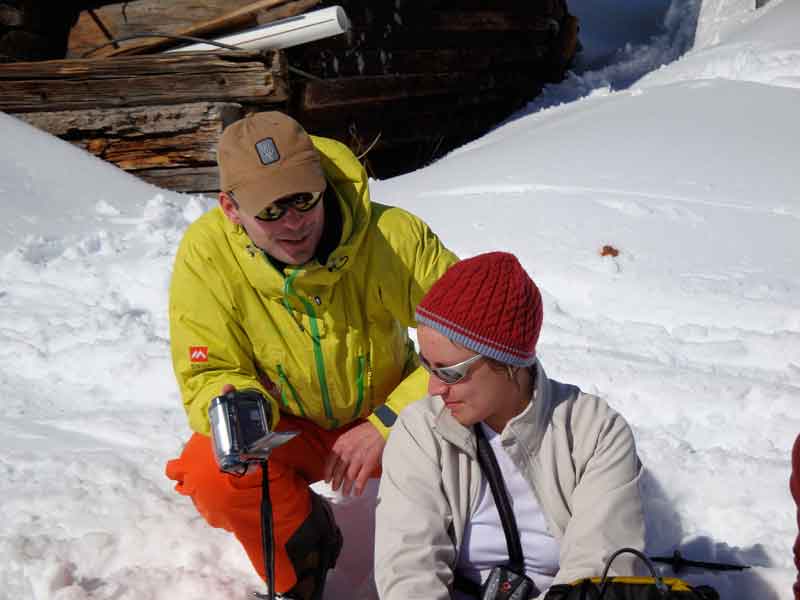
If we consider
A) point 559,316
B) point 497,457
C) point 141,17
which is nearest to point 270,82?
point 141,17

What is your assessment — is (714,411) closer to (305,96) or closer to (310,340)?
(310,340)

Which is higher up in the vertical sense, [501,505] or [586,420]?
[586,420]

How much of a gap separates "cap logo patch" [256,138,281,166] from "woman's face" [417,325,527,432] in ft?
1.75

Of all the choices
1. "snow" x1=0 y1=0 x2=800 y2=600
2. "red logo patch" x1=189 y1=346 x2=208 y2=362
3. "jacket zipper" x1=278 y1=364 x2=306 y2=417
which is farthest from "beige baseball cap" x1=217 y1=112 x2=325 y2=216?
"snow" x1=0 y1=0 x2=800 y2=600

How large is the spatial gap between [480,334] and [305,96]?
484 cm

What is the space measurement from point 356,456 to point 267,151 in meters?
0.78

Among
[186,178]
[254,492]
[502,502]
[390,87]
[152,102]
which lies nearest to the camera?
[502,502]

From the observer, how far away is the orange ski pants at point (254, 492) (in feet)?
7.23

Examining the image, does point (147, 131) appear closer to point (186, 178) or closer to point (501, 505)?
point (186, 178)

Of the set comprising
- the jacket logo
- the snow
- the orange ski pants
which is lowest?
the snow

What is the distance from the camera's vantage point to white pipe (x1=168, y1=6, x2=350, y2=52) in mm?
5957

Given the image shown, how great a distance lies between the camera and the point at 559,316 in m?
3.87

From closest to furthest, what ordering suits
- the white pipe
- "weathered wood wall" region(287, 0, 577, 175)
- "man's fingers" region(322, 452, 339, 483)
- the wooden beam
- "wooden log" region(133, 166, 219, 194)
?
"man's fingers" region(322, 452, 339, 483) → the white pipe → "wooden log" region(133, 166, 219, 194) → the wooden beam → "weathered wood wall" region(287, 0, 577, 175)

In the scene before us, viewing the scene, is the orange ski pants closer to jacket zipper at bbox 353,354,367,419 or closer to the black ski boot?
the black ski boot
